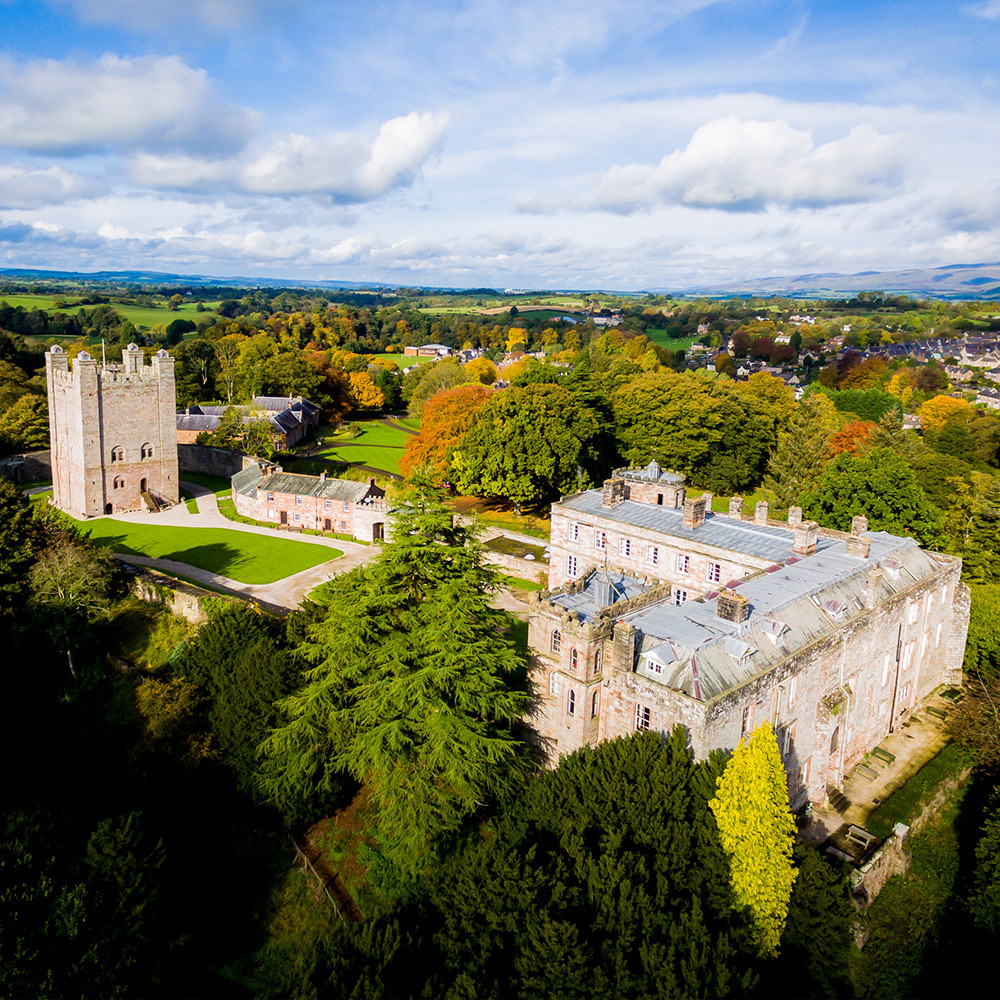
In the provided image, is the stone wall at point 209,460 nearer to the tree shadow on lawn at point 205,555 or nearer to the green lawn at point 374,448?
the green lawn at point 374,448

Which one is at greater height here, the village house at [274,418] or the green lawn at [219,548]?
the village house at [274,418]

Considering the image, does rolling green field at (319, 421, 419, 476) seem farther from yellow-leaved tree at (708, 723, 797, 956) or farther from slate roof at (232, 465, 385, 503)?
yellow-leaved tree at (708, 723, 797, 956)

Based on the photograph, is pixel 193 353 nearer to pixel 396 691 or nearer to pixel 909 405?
pixel 396 691

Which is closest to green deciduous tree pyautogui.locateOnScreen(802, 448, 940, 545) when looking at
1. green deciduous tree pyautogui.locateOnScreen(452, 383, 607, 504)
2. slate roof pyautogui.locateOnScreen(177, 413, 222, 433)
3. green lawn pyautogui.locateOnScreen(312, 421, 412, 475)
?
green deciduous tree pyautogui.locateOnScreen(452, 383, 607, 504)

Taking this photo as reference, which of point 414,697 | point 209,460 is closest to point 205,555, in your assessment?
A: point 209,460

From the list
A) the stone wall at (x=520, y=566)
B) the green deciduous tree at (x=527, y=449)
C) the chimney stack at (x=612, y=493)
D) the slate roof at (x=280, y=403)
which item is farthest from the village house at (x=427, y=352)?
the chimney stack at (x=612, y=493)

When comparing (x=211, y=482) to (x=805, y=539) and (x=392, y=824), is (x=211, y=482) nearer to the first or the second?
(x=392, y=824)
